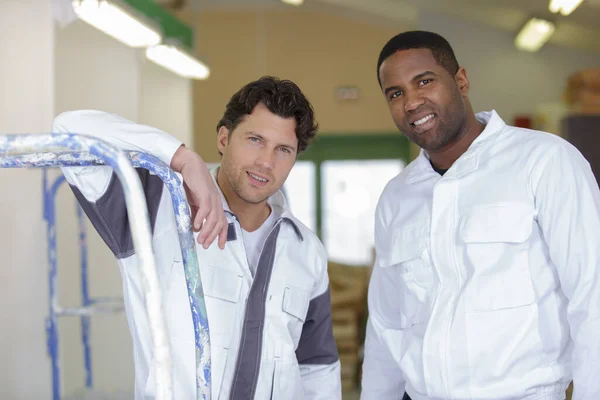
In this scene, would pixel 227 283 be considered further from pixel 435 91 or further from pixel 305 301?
pixel 435 91

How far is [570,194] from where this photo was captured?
1.97 metres

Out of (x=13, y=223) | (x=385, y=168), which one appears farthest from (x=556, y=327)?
(x=385, y=168)

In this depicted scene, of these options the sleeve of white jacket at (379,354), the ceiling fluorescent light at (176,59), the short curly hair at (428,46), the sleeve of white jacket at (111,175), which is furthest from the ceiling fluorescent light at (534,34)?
the sleeve of white jacket at (111,175)

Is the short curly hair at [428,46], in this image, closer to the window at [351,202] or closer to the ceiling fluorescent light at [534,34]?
the ceiling fluorescent light at [534,34]

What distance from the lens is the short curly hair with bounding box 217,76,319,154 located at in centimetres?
234

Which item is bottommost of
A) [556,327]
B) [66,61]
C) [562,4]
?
[556,327]

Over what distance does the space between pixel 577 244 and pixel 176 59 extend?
458cm

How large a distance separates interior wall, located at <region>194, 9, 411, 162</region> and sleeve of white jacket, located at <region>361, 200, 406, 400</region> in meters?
8.27

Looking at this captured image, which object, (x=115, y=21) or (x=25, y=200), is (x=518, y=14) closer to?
(x=115, y=21)

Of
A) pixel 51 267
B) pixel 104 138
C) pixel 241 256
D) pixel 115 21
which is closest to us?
pixel 104 138

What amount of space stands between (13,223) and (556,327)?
3.44m

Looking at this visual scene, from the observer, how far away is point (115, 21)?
4.64 m

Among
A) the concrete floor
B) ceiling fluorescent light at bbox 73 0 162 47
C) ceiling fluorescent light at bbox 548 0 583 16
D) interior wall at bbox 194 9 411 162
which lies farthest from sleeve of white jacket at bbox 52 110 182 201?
interior wall at bbox 194 9 411 162

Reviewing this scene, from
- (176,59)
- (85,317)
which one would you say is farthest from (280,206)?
(176,59)
